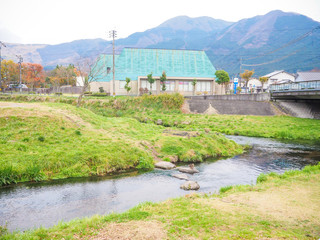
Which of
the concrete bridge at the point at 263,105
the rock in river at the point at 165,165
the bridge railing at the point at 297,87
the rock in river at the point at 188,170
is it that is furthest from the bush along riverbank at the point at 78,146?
the concrete bridge at the point at 263,105

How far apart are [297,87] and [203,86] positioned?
27.2 m

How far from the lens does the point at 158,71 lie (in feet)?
208

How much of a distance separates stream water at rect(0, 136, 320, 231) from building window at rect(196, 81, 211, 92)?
147 feet

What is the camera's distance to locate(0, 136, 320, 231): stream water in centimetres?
1015

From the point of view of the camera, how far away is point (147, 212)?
8797 mm

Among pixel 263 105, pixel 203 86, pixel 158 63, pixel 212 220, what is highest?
pixel 158 63

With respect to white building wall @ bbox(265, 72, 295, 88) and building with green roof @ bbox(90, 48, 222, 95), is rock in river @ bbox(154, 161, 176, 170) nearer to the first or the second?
building with green roof @ bbox(90, 48, 222, 95)

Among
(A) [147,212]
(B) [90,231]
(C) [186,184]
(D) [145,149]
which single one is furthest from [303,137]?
(B) [90,231]

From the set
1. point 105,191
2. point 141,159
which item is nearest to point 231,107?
point 141,159

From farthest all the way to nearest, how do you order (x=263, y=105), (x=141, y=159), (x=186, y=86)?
1. (x=186, y=86)
2. (x=263, y=105)
3. (x=141, y=159)

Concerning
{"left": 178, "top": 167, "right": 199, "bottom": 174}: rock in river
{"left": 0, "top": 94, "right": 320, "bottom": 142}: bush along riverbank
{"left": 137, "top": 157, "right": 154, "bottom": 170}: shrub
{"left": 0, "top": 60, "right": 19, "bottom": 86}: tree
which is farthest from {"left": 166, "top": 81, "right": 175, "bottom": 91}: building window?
{"left": 0, "top": 60, "right": 19, "bottom": 86}: tree

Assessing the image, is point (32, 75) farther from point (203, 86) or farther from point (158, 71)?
point (203, 86)

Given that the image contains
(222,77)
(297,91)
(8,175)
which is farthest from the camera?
(222,77)

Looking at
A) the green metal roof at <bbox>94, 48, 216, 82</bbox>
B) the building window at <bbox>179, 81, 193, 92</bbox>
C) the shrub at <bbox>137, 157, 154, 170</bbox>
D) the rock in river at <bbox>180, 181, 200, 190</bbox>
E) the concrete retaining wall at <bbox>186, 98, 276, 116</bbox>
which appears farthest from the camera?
the green metal roof at <bbox>94, 48, 216, 82</bbox>
